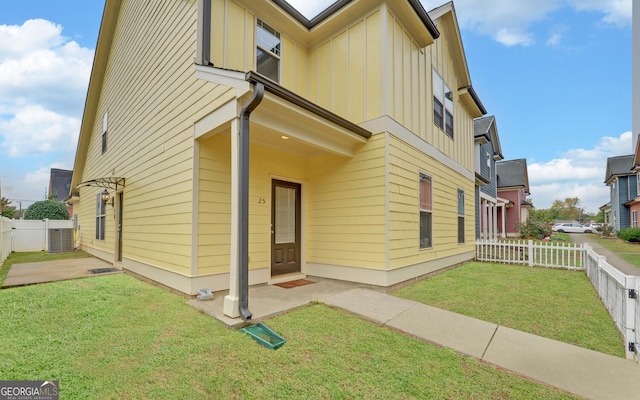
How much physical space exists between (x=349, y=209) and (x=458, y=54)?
7.12 m

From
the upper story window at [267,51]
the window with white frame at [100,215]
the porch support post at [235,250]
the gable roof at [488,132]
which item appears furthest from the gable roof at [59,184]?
the gable roof at [488,132]

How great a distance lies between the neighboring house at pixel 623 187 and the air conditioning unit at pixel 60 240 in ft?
112

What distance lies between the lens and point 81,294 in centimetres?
462

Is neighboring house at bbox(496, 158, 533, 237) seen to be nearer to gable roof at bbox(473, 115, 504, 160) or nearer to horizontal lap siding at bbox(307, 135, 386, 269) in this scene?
gable roof at bbox(473, 115, 504, 160)

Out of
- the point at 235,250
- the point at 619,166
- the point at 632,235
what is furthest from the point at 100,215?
the point at 619,166

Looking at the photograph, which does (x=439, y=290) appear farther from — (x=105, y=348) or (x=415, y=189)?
(x=105, y=348)

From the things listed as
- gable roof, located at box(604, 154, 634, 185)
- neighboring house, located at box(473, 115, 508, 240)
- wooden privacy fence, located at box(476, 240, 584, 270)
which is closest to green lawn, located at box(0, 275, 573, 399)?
wooden privacy fence, located at box(476, 240, 584, 270)

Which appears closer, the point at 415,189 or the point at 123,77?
the point at 415,189

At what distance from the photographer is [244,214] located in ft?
12.3

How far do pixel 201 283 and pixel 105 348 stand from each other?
192 centimetres

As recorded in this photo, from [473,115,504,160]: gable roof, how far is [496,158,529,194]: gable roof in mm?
4262

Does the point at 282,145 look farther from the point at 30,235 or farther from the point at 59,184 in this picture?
the point at 59,184

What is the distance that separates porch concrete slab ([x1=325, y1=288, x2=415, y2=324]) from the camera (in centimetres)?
398

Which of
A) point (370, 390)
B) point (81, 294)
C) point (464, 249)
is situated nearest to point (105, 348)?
point (81, 294)
